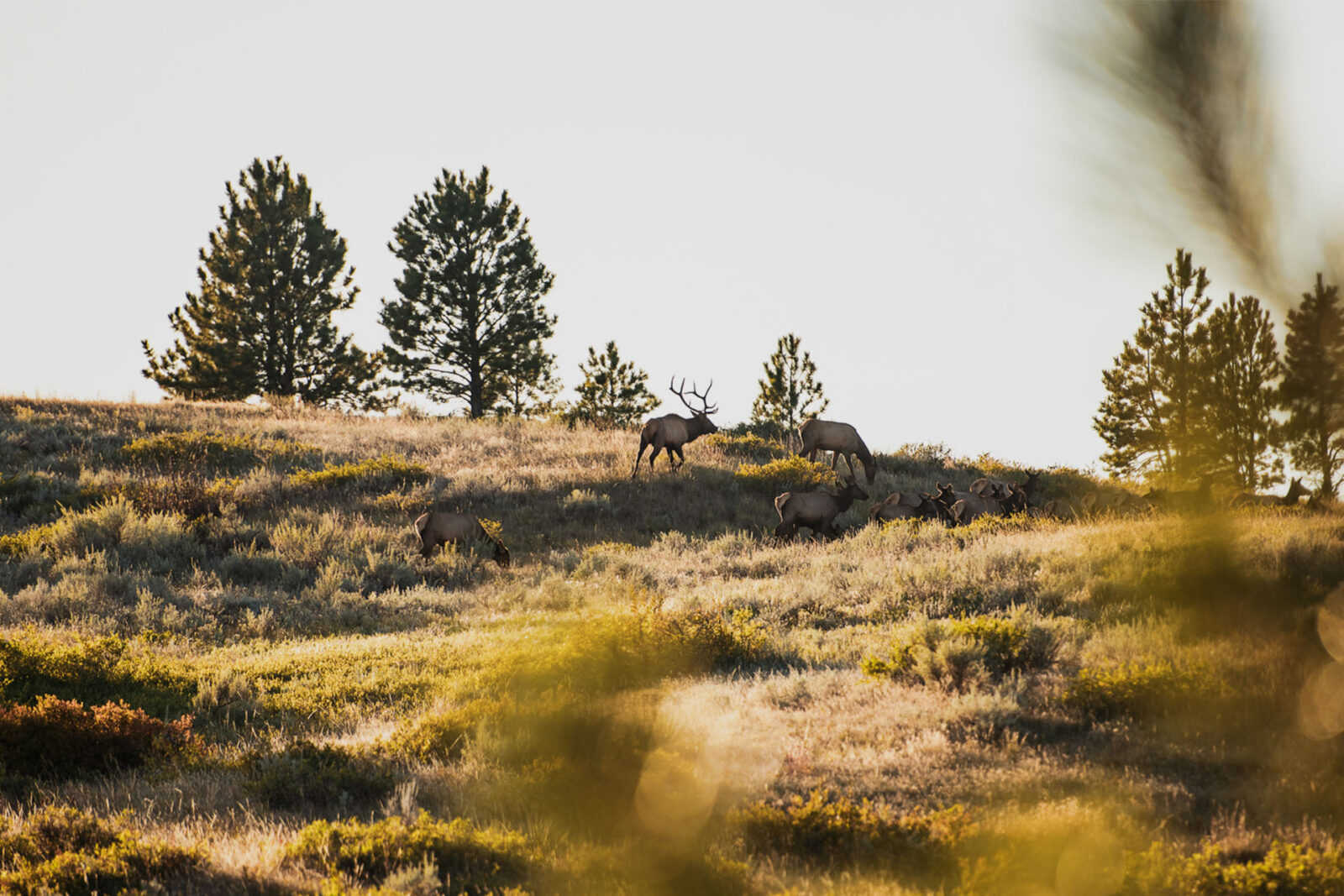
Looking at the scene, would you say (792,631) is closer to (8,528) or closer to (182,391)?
(8,528)

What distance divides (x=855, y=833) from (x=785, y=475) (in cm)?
1545

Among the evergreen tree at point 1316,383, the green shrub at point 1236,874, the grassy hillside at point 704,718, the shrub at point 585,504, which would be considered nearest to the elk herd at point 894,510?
the grassy hillside at point 704,718

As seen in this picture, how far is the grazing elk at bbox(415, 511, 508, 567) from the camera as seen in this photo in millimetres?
14391

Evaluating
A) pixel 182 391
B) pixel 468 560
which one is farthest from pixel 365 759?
pixel 182 391

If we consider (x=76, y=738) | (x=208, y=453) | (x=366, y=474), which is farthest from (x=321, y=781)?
(x=208, y=453)

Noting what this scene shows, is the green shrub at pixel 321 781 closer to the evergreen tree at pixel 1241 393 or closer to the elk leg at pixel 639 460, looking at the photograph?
the evergreen tree at pixel 1241 393

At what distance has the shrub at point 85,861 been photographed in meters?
4.07

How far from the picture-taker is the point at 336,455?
22234mm

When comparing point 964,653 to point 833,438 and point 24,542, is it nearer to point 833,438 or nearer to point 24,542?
point 833,438

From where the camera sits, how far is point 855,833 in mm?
4477

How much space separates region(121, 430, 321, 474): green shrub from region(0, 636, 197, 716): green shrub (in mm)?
11783

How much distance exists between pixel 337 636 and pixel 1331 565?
1005 centimetres

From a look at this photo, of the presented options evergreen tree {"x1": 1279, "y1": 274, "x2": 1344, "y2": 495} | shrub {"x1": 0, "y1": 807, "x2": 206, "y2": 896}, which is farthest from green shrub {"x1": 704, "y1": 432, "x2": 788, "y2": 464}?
evergreen tree {"x1": 1279, "y1": 274, "x2": 1344, "y2": 495}

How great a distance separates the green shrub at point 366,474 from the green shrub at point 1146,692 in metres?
16.1
